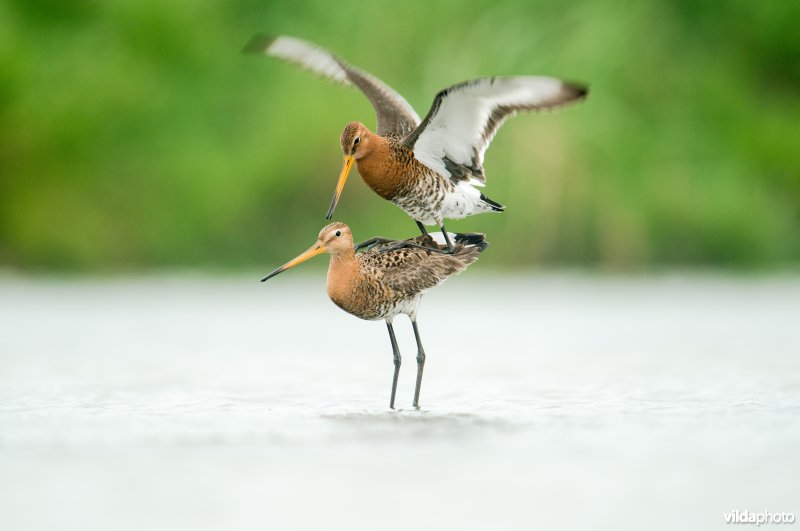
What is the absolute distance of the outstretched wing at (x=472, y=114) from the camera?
751 cm

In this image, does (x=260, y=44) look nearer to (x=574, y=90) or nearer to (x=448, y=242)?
(x=448, y=242)

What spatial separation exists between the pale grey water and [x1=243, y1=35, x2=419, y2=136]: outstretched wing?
1693 millimetres

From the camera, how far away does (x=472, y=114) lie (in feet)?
25.9

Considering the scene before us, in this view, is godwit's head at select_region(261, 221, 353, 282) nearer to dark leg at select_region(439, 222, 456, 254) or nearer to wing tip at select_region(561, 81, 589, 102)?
dark leg at select_region(439, 222, 456, 254)

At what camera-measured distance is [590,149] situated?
1562cm

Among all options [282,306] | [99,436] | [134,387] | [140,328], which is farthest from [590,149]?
[99,436]

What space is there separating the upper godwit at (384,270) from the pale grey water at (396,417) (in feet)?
1.92

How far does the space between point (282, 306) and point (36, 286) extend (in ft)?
9.06

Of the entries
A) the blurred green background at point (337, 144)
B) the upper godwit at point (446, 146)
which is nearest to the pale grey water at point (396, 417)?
the upper godwit at point (446, 146)

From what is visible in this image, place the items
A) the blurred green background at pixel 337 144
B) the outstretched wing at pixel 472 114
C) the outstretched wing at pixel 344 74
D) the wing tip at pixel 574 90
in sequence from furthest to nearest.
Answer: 1. the blurred green background at pixel 337 144
2. the outstretched wing at pixel 344 74
3. the outstretched wing at pixel 472 114
4. the wing tip at pixel 574 90

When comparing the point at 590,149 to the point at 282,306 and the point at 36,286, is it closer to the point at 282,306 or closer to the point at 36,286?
the point at 282,306

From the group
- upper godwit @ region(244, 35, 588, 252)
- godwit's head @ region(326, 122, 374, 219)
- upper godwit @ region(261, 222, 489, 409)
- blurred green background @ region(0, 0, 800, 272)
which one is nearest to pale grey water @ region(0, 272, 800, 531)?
upper godwit @ region(261, 222, 489, 409)

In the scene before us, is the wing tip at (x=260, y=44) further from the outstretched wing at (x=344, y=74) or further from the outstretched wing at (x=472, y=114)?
the outstretched wing at (x=472, y=114)

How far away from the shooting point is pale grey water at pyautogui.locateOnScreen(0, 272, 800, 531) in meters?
5.51
